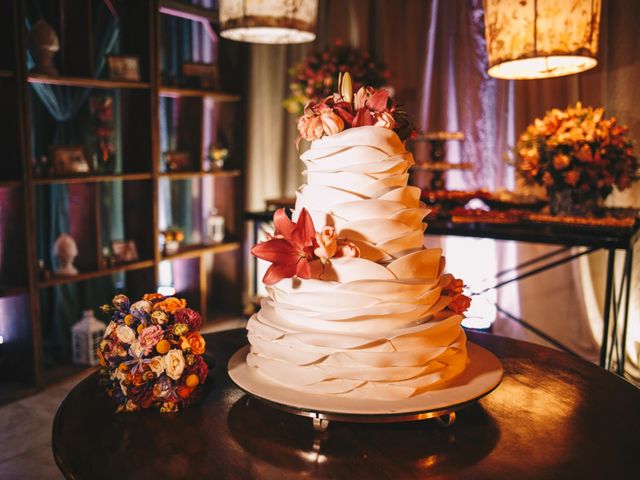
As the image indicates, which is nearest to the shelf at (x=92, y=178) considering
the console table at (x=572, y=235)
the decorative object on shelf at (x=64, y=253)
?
the decorative object on shelf at (x=64, y=253)

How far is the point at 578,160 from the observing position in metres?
2.83

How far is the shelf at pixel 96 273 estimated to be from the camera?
322 cm

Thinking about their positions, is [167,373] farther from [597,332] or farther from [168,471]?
[597,332]

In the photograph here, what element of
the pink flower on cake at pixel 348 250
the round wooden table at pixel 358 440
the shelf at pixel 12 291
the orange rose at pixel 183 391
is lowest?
the shelf at pixel 12 291

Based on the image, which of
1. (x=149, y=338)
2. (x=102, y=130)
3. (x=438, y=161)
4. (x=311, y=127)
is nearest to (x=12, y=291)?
(x=102, y=130)

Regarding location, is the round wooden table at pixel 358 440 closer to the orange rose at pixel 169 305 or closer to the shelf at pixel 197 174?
the orange rose at pixel 169 305

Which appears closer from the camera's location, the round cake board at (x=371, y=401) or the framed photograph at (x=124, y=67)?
the round cake board at (x=371, y=401)

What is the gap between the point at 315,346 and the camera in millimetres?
1156

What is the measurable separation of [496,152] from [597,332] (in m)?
1.18

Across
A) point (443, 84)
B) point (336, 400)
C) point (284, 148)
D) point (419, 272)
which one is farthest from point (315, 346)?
point (284, 148)

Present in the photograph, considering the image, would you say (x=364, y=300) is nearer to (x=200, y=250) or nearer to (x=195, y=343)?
(x=195, y=343)

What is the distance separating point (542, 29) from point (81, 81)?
2.29m

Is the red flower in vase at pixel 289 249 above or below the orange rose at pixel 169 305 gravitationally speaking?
above

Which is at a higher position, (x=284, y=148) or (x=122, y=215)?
(x=284, y=148)
